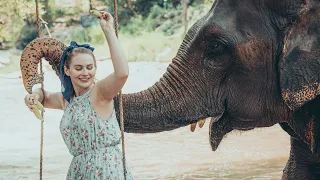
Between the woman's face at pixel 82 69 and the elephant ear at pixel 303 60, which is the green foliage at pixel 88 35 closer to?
the elephant ear at pixel 303 60

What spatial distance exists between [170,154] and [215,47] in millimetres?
5518

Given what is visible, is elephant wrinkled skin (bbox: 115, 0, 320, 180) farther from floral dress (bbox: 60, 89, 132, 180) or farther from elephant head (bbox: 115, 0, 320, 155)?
floral dress (bbox: 60, 89, 132, 180)

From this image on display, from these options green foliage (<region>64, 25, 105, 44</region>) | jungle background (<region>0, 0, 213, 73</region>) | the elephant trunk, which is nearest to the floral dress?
the elephant trunk

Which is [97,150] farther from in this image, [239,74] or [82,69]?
[239,74]

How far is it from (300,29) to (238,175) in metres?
4.10

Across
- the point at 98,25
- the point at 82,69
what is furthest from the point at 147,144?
the point at 98,25

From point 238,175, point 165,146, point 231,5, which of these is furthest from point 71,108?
point 165,146

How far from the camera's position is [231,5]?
3.80 m

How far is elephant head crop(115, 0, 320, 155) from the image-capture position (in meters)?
3.66

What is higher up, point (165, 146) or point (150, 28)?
point (150, 28)

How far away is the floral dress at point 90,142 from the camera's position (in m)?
3.35

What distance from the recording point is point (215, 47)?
381 cm

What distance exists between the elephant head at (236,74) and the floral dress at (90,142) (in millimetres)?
282

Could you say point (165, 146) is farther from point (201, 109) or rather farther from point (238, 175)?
point (201, 109)
